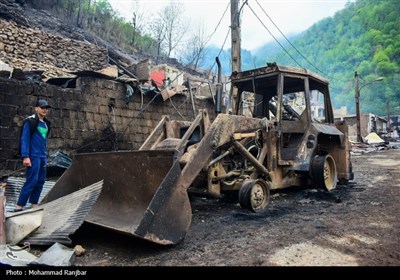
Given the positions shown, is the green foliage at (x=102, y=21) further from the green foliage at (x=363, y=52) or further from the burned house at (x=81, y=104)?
the green foliage at (x=363, y=52)

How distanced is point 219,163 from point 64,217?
2.12 meters

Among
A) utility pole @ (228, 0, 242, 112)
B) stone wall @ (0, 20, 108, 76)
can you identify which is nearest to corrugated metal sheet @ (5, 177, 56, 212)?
utility pole @ (228, 0, 242, 112)

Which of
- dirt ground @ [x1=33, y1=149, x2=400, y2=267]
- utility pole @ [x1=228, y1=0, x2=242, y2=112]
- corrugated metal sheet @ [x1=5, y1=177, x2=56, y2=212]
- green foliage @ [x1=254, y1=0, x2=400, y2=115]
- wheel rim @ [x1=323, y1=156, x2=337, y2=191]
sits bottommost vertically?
dirt ground @ [x1=33, y1=149, x2=400, y2=267]

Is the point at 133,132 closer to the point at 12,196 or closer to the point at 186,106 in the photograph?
the point at 186,106

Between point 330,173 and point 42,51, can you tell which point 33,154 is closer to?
point 330,173

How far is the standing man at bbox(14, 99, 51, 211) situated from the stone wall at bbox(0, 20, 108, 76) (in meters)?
7.60

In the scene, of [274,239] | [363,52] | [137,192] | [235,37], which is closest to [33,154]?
[137,192]

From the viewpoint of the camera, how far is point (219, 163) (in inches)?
175

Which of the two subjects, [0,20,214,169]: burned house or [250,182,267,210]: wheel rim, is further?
[0,20,214,169]: burned house

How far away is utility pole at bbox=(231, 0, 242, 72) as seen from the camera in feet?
28.7

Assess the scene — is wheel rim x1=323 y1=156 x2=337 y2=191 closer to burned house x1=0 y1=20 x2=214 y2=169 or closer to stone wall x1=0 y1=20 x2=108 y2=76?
burned house x1=0 y1=20 x2=214 y2=169

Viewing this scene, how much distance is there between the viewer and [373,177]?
8.19 m

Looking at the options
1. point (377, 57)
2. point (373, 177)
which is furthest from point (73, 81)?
point (377, 57)
